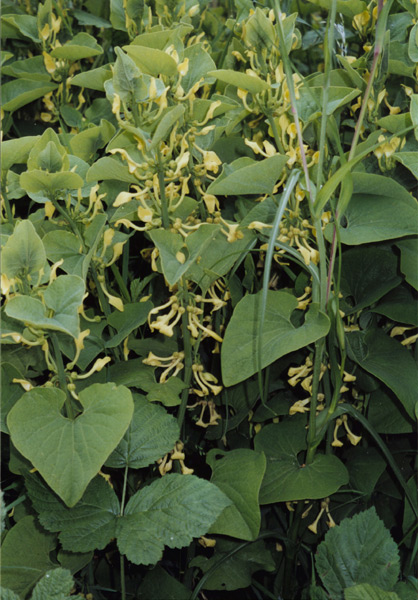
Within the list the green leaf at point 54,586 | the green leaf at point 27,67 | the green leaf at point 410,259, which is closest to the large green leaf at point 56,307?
the green leaf at point 54,586

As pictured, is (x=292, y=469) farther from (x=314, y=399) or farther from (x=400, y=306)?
(x=400, y=306)

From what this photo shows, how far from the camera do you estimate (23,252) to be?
0.62m

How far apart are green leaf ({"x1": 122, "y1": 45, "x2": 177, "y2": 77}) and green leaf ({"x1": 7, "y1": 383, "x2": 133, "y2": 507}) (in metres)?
0.35

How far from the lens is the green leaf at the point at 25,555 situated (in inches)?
29.1

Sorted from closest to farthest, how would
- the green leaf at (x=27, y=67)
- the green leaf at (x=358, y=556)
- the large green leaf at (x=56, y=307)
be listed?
the large green leaf at (x=56, y=307) < the green leaf at (x=358, y=556) < the green leaf at (x=27, y=67)

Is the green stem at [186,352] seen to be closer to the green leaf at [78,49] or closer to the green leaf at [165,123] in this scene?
the green leaf at [165,123]

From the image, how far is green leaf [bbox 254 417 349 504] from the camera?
738 millimetres

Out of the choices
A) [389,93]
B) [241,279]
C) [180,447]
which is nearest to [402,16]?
[389,93]

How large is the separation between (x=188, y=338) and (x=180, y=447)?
0.14 meters

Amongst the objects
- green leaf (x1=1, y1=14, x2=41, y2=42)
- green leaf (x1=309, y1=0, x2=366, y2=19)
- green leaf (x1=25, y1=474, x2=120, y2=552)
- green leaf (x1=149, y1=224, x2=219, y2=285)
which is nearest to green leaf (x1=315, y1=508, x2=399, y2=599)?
green leaf (x1=25, y1=474, x2=120, y2=552)

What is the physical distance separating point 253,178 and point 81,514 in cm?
40

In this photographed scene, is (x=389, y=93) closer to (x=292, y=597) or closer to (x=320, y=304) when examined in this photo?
(x=320, y=304)

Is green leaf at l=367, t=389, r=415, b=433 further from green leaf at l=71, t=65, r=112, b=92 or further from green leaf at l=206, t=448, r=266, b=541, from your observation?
green leaf at l=71, t=65, r=112, b=92

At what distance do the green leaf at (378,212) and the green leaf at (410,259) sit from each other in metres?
0.05
